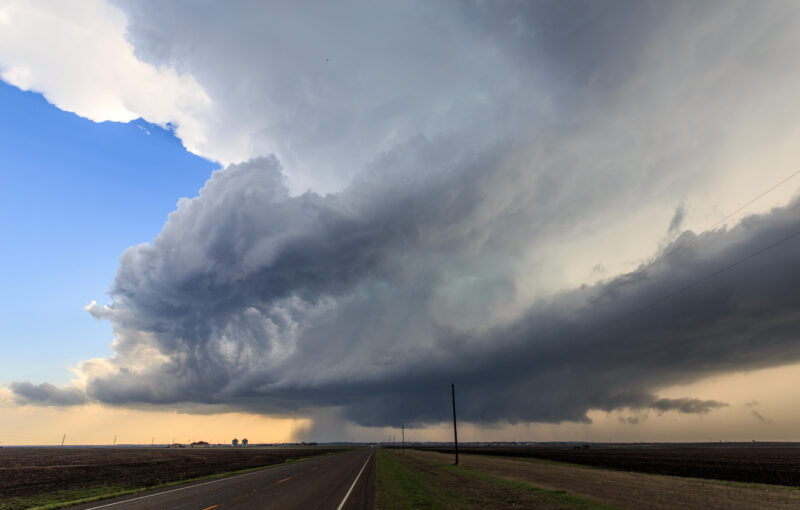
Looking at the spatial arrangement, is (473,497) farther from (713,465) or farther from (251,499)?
(713,465)

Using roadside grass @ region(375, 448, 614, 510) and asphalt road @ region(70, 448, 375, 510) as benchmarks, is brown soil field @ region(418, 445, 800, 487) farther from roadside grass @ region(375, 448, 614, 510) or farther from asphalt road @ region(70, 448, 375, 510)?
asphalt road @ region(70, 448, 375, 510)

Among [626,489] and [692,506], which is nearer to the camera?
[692,506]

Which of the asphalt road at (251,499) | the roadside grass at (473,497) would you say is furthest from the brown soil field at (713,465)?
the asphalt road at (251,499)

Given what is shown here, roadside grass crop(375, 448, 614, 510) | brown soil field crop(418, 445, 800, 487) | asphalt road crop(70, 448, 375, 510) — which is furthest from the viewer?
brown soil field crop(418, 445, 800, 487)

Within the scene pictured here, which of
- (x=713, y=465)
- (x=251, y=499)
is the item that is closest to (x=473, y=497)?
(x=251, y=499)

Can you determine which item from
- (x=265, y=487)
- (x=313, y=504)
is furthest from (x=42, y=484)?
(x=313, y=504)

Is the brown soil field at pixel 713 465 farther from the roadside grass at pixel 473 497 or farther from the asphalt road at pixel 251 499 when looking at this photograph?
the asphalt road at pixel 251 499

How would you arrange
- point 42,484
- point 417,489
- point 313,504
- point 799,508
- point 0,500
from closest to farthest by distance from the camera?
1. point 313,504
2. point 799,508
3. point 0,500
4. point 417,489
5. point 42,484

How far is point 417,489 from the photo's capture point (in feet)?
Result: 93.8

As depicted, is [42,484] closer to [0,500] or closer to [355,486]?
[0,500]

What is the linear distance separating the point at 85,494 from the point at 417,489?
20.7 m

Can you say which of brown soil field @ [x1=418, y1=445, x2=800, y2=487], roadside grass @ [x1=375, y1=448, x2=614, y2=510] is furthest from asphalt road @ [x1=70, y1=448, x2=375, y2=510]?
brown soil field @ [x1=418, y1=445, x2=800, y2=487]

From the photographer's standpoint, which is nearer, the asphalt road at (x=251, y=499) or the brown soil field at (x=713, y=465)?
the asphalt road at (x=251, y=499)

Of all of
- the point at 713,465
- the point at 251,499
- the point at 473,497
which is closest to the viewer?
the point at 251,499
